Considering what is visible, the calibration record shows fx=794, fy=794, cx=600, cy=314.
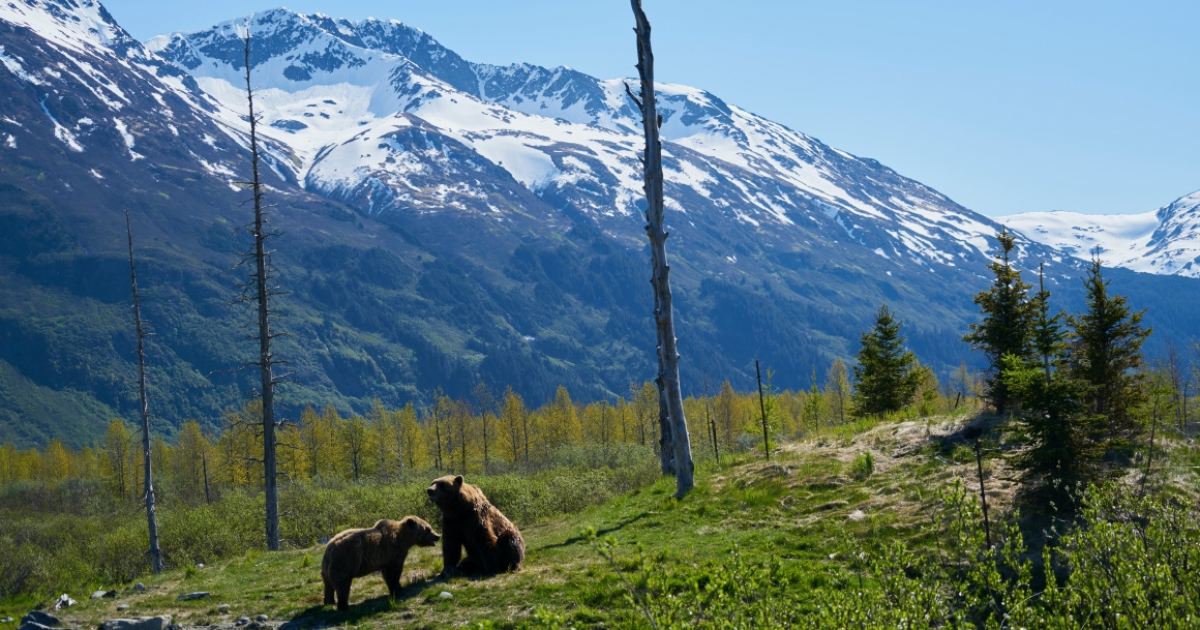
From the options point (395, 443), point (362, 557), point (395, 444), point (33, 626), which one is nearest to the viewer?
point (33, 626)

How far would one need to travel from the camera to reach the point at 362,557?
1316 cm

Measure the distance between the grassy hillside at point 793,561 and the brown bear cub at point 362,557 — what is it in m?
0.33

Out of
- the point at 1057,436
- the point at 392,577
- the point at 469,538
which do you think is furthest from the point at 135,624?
the point at 1057,436

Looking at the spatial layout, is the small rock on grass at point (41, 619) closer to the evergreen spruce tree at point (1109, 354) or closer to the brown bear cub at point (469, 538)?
the brown bear cub at point (469, 538)

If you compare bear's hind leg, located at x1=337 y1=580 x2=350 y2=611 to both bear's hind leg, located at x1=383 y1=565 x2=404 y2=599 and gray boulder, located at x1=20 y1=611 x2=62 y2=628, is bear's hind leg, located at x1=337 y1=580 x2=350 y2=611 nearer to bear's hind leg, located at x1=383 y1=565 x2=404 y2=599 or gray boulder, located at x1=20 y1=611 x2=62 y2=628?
bear's hind leg, located at x1=383 y1=565 x2=404 y2=599

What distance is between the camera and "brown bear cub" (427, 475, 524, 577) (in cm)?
1432

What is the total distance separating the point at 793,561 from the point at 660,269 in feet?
35.8

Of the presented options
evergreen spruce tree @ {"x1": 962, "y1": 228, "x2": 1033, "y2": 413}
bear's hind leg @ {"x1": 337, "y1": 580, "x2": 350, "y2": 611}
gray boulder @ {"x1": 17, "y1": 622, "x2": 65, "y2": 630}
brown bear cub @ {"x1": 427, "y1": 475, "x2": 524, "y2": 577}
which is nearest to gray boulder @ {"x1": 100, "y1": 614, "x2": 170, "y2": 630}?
gray boulder @ {"x1": 17, "y1": 622, "x2": 65, "y2": 630}

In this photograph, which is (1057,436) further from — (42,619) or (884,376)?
(884,376)

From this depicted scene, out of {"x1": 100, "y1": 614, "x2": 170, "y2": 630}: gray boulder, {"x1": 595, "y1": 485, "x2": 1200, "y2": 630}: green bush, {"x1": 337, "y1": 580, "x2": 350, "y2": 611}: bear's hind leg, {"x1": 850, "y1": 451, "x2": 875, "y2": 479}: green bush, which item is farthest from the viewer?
{"x1": 850, "y1": 451, "x2": 875, "y2": 479}: green bush

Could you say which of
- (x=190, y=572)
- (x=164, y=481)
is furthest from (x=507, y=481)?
(x=164, y=481)

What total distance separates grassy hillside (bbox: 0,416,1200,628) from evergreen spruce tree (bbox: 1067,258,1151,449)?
7.97 feet

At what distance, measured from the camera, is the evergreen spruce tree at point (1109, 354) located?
18.5m

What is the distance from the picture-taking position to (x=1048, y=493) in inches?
543
